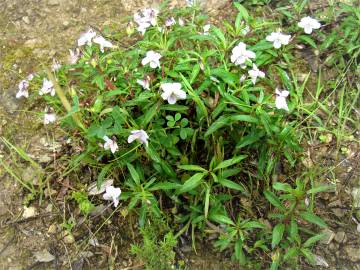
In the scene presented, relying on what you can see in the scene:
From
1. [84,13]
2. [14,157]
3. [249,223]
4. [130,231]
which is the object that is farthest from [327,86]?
[14,157]

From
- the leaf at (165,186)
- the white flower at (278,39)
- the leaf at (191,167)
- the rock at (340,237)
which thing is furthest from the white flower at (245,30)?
the rock at (340,237)

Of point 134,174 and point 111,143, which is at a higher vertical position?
point 111,143

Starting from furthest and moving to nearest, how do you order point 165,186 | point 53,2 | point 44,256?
point 53,2
point 44,256
point 165,186

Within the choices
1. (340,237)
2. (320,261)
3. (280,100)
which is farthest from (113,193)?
(340,237)

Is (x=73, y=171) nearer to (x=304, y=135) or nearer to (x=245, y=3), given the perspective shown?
(x=304, y=135)

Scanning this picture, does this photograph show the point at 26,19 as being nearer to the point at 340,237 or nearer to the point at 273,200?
the point at 273,200

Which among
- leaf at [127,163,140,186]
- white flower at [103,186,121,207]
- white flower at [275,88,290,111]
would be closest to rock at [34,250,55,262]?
white flower at [103,186,121,207]
